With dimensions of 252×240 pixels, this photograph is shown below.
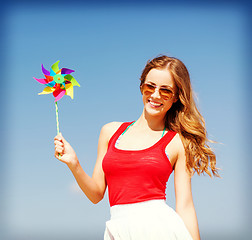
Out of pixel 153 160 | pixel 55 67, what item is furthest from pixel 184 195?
pixel 55 67

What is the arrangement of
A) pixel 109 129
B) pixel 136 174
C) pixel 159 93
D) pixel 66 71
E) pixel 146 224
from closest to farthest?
1. pixel 146 224
2. pixel 136 174
3. pixel 159 93
4. pixel 66 71
5. pixel 109 129

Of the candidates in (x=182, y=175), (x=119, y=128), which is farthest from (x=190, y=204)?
(x=119, y=128)

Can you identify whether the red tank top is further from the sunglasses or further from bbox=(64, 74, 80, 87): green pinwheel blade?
bbox=(64, 74, 80, 87): green pinwheel blade

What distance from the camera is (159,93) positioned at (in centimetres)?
407

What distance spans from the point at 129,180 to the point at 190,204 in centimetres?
62

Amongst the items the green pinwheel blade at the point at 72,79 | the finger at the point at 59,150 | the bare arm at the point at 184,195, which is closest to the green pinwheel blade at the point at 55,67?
the green pinwheel blade at the point at 72,79

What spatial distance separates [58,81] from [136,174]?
3.84ft

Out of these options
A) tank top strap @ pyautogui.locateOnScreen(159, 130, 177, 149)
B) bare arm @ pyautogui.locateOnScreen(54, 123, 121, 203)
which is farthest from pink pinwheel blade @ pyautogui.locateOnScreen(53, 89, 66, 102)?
tank top strap @ pyautogui.locateOnScreen(159, 130, 177, 149)

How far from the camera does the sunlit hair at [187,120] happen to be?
4.09 metres

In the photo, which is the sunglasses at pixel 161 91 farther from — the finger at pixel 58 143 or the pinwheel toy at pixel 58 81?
the finger at pixel 58 143

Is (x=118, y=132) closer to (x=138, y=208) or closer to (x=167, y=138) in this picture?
(x=167, y=138)

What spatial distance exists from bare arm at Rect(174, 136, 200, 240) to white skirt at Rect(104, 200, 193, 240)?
0.41ft

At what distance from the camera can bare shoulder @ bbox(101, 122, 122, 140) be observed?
4.27 meters

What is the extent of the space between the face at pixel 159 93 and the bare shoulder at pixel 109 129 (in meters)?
0.36
